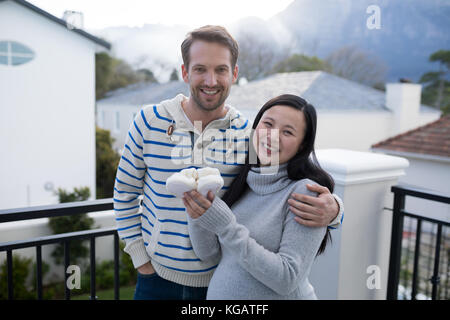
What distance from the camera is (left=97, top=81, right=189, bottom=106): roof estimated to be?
390 inches

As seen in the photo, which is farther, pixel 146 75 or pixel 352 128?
pixel 146 75

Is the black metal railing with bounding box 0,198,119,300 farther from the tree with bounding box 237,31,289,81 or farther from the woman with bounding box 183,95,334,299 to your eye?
the tree with bounding box 237,31,289,81

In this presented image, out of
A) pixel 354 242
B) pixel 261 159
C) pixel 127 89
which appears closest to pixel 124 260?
pixel 354 242

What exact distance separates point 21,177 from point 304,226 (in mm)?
8517

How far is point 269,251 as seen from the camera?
2.56ft

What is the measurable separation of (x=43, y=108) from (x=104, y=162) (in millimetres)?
1953

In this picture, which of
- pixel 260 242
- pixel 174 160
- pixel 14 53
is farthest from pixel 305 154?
pixel 14 53

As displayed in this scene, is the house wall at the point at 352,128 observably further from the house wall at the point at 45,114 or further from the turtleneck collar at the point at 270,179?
the turtleneck collar at the point at 270,179

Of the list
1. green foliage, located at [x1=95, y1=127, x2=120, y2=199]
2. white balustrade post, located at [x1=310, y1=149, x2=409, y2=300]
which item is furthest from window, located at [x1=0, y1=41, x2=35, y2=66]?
white balustrade post, located at [x1=310, y1=149, x2=409, y2=300]

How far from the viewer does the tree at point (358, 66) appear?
17000mm

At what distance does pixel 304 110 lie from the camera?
2.81 ft

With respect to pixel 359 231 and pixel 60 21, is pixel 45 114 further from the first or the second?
pixel 359 231

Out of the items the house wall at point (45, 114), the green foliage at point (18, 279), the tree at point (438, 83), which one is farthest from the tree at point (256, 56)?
the green foliage at point (18, 279)

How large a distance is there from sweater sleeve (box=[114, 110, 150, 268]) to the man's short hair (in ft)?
0.68
